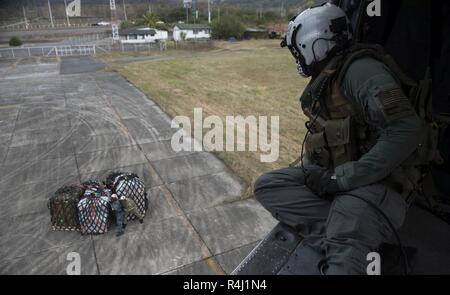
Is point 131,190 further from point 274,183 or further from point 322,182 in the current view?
A: point 322,182

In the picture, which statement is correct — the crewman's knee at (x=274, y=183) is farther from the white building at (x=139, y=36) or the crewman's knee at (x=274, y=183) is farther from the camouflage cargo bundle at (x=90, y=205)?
the white building at (x=139, y=36)

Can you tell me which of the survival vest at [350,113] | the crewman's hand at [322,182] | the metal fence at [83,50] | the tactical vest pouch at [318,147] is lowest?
the metal fence at [83,50]

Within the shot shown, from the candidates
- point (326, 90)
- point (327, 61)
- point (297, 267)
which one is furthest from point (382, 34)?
point (297, 267)

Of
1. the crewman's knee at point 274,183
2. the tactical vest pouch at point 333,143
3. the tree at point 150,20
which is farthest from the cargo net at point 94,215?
the tree at point 150,20

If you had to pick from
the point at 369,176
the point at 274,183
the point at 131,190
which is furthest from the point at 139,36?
the point at 369,176

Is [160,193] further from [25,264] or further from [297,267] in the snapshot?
[297,267]

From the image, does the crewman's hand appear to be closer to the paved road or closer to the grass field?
the paved road
